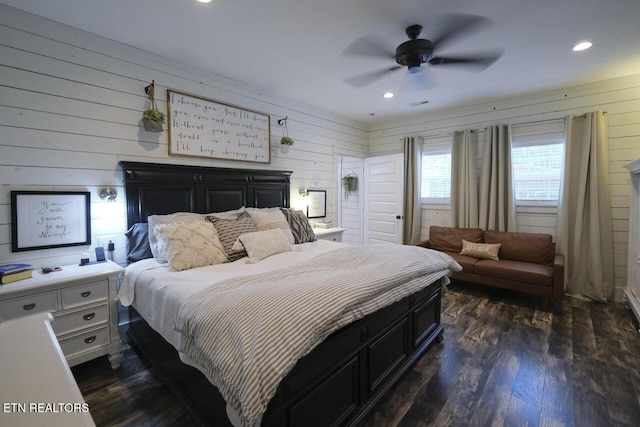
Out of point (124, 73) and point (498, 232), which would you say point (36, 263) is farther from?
point (498, 232)

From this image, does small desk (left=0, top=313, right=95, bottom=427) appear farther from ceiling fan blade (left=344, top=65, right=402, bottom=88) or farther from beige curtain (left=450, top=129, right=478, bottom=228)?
beige curtain (left=450, top=129, right=478, bottom=228)

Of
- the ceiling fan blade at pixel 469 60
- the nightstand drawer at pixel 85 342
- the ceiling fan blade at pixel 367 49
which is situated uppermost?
the ceiling fan blade at pixel 367 49

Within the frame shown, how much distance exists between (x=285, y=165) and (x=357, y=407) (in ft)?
10.2

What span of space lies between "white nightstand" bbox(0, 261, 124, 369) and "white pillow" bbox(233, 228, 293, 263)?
3.18 ft

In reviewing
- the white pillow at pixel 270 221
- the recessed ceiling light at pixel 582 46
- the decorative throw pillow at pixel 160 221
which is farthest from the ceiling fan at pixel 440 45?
the decorative throw pillow at pixel 160 221

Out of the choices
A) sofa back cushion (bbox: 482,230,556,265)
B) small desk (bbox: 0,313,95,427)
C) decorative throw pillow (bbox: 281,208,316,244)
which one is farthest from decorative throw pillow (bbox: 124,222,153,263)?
sofa back cushion (bbox: 482,230,556,265)

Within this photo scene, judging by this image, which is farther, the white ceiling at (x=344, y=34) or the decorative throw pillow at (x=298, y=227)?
the decorative throw pillow at (x=298, y=227)

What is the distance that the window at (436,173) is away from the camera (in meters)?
4.71

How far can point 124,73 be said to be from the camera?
2588 millimetres

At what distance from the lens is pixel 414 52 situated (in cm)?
232

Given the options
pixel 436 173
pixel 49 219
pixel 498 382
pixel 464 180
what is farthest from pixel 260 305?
pixel 436 173

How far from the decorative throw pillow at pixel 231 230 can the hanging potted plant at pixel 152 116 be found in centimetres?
98

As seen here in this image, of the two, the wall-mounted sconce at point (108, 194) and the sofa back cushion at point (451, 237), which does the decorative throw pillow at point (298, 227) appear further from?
the sofa back cushion at point (451, 237)

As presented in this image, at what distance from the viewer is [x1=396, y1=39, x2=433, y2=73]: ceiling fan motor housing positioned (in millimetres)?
2279
